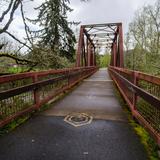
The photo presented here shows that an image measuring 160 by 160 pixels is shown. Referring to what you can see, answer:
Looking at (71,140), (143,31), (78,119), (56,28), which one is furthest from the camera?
(143,31)

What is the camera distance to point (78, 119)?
4.37 meters

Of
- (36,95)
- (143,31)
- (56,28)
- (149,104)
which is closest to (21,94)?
(36,95)

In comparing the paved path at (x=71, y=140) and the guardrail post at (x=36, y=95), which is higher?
the guardrail post at (x=36, y=95)

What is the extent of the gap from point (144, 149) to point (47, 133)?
153cm

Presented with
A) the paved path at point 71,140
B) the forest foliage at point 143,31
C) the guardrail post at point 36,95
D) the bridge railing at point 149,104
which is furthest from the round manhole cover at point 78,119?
the forest foliage at point 143,31

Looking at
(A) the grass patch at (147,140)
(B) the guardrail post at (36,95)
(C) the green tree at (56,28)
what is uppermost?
(C) the green tree at (56,28)

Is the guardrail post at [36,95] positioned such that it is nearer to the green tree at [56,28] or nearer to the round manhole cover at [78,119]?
the round manhole cover at [78,119]

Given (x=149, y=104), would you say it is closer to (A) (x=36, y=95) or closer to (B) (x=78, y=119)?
(B) (x=78, y=119)

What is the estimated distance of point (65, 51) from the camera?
20.3 m

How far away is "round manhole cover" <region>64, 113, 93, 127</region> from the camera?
4.07 m

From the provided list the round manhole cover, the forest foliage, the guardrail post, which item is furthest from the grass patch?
the forest foliage

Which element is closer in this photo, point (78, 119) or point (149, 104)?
point (149, 104)

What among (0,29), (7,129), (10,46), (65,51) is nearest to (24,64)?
(0,29)

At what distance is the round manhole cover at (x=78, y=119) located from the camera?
407cm
